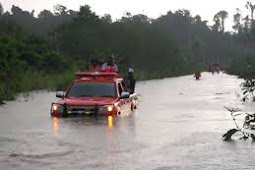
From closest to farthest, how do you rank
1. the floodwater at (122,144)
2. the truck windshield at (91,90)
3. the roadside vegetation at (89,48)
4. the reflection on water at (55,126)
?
the floodwater at (122,144)
the reflection on water at (55,126)
the truck windshield at (91,90)
the roadside vegetation at (89,48)

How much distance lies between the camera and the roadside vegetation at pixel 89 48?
130 ft

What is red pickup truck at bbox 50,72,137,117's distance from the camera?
53.2 ft

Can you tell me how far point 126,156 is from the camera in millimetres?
10852

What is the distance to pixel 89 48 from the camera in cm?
6694

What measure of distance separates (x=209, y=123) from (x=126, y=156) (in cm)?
661

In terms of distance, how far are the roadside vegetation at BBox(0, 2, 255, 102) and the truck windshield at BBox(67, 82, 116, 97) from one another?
16.3 feet

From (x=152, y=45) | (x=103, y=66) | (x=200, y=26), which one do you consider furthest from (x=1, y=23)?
(x=200, y=26)

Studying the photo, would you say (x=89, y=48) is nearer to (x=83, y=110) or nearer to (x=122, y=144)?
(x=83, y=110)

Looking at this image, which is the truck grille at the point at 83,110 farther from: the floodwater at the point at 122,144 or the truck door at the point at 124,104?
the truck door at the point at 124,104

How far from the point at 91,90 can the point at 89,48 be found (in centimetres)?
4961

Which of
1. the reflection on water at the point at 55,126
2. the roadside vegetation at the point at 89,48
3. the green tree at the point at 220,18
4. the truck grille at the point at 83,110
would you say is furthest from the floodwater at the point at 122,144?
the green tree at the point at 220,18

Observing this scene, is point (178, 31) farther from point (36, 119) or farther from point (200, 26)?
point (36, 119)

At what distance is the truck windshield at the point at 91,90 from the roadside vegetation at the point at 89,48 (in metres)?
4.98

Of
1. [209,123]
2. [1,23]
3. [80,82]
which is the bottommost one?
[209,123]
